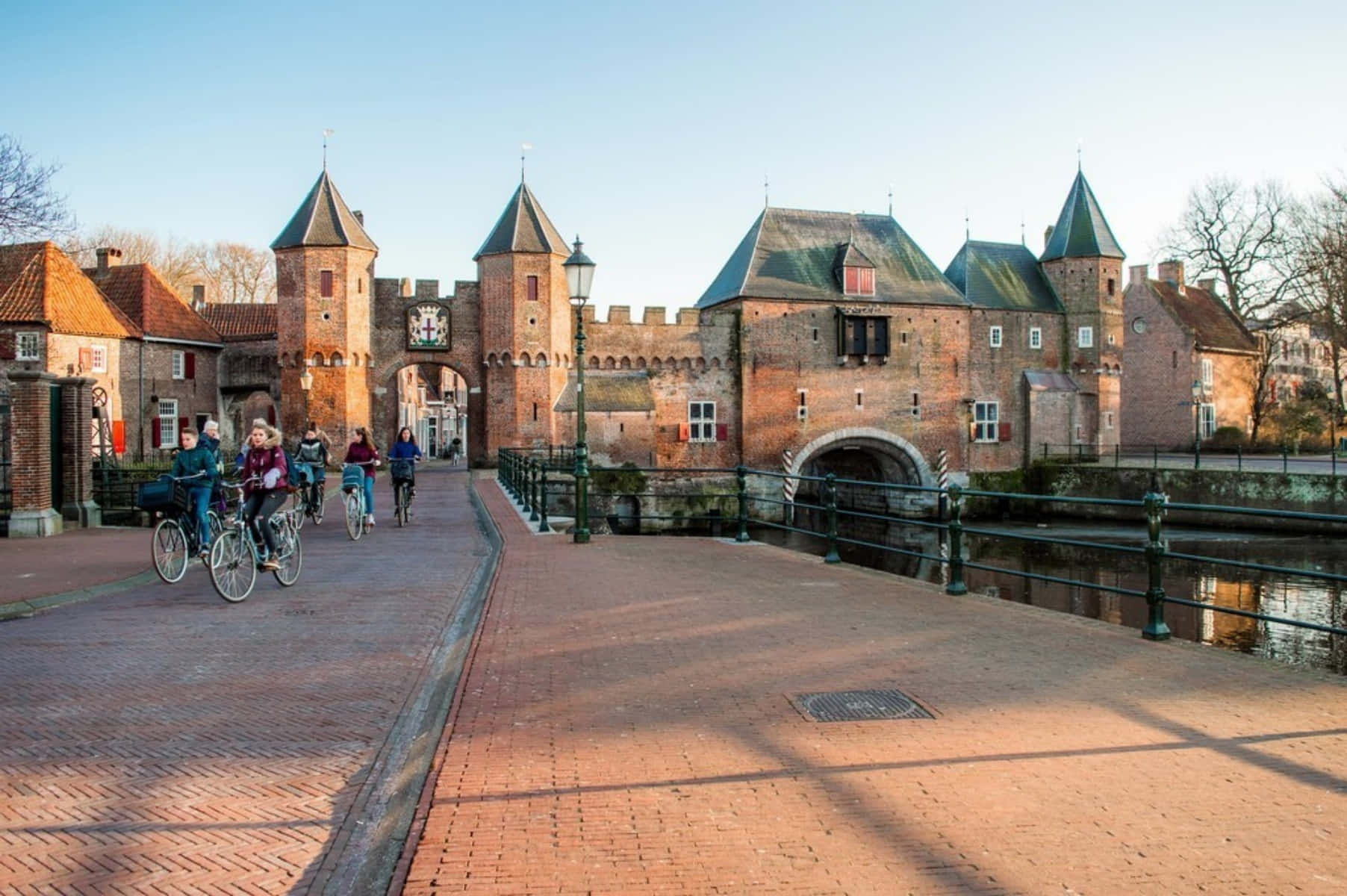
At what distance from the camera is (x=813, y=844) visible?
3.54m

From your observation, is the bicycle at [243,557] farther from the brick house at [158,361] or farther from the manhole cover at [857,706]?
the brick house at [158,361]

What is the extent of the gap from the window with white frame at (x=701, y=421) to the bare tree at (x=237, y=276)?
29406 millimetres

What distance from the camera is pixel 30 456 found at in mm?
14398

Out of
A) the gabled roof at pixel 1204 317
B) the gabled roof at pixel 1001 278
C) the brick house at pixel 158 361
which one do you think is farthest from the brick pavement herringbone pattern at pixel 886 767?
the gabled roof at pixel 1204 317

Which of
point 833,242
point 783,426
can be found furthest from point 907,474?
point 833,242

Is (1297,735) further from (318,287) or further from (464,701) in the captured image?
(318,287)

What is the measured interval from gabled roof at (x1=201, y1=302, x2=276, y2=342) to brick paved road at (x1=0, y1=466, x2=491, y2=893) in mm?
39037

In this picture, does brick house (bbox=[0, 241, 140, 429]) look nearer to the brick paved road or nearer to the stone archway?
the stone archway

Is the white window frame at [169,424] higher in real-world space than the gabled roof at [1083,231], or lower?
lower

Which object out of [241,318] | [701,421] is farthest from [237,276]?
[701,421]

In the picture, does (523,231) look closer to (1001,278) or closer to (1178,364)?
(1001,278)

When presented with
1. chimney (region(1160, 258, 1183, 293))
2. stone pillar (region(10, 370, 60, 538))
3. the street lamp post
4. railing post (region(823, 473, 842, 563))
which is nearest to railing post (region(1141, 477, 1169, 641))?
→ railing post (region(823, 473, 842, 563))

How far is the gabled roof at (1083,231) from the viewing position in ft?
145

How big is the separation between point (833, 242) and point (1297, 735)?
39053 mm
